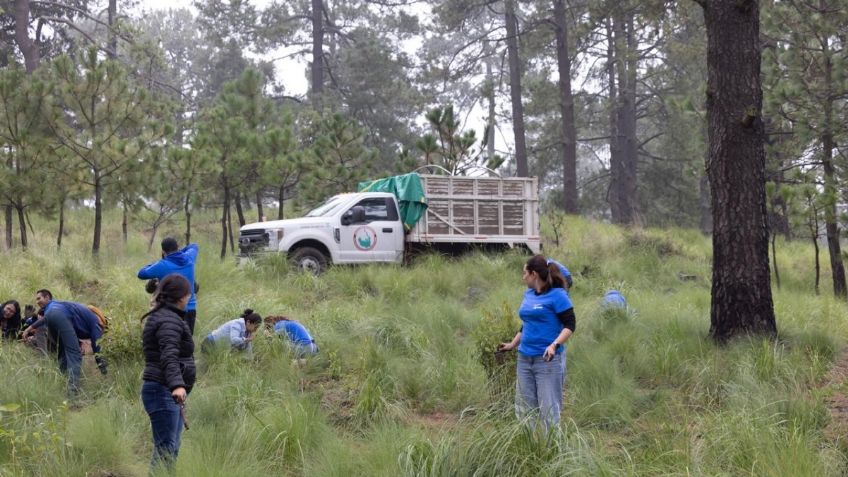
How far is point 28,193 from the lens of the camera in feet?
46.2

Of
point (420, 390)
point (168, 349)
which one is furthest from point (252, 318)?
point (168, 349)

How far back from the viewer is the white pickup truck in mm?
13633

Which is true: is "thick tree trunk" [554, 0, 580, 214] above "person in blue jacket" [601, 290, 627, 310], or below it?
above

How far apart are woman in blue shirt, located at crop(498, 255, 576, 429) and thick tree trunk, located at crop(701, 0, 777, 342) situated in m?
3.31

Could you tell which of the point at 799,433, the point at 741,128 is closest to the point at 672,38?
the point at 741,128

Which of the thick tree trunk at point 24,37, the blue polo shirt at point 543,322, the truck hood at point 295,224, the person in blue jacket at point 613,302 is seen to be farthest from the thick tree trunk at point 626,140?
the blue polo shirt at point 543,322

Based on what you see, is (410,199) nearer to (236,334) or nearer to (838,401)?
(236,334)

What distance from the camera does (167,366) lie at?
4840 mm

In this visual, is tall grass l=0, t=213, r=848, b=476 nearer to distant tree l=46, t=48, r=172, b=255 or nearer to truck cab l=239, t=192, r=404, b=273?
truck cab l=239, t=192, r=404, b=273

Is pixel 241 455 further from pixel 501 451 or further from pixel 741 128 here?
pixel 741 128

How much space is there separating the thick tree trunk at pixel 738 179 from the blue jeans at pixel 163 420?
5.87 m

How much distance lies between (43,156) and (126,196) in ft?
5.26

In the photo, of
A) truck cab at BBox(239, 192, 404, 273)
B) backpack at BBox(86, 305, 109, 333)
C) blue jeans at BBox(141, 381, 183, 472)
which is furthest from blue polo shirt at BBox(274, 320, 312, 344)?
truck cab at BBox(239, 192, 404, 273)

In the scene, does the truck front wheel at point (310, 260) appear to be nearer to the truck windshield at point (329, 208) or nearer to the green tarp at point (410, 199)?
the truck windshield at point (329, 208)
